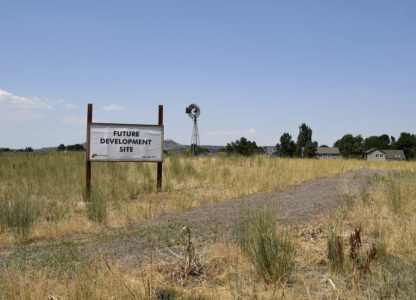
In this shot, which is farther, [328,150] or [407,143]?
[328,150]

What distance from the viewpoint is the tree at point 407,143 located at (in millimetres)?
102881

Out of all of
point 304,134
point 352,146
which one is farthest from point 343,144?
point 304,134

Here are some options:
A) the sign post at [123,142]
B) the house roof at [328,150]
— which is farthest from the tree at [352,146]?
the sign post at [123,142]

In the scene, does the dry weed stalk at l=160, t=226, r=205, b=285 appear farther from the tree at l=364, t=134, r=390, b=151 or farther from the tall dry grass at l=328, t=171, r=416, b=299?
the tree at l=364, t=134, r=390, b=151

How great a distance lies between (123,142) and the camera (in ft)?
36.8

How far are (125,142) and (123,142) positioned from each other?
6 cm

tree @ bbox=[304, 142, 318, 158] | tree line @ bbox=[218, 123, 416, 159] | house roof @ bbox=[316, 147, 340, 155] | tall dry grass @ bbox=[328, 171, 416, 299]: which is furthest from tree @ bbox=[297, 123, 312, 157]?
tall dry grass @ bbox=[328, 171, 416, 299]

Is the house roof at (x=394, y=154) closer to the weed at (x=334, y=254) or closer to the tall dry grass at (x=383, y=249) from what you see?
the tall dry grass at (x=383, y=249)

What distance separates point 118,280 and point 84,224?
3.85 m

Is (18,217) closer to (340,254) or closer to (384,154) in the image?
(340,254)

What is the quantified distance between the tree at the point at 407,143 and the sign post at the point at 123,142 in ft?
348

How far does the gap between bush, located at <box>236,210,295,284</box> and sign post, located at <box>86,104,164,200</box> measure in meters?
7.29

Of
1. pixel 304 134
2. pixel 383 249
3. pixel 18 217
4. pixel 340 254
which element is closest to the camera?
pixel 340 254

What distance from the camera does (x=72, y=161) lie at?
1562 cm
